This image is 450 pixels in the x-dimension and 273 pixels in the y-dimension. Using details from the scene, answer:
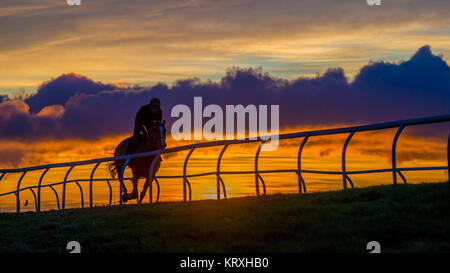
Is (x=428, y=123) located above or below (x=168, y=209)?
above

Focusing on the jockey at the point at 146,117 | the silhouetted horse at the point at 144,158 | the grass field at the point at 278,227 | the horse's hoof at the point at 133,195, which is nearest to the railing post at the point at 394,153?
the grass field at the point at 278,227

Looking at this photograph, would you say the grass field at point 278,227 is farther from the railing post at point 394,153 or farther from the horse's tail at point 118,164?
the horse's tail at point 118,164

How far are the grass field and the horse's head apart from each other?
6.99 m

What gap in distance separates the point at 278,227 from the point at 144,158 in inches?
473

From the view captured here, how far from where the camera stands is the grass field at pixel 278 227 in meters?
9.42

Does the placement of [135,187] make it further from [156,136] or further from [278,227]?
[278,227]

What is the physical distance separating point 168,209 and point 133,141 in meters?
8.67

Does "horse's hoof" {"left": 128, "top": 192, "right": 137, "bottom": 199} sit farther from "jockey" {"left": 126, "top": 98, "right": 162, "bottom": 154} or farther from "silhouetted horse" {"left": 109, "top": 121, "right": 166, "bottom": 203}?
"jockey" {"left": 126, "top": 98, "right": 162, "bottom": 154}

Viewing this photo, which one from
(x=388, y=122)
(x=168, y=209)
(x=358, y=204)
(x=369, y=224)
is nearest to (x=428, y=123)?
(x=388, y=122)

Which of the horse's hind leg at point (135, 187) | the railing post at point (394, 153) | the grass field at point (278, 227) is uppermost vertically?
the railing post at point (394, 153)

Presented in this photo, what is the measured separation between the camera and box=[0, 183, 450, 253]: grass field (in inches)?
371

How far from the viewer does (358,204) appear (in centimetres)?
1115

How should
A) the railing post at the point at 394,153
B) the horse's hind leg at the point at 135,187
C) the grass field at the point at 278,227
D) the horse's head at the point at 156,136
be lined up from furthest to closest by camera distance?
the horse's hind leg at the point at 135,187 → the horse's head at the point at 156,136 → the railing post at the point at 394,153 → the grass field at the point at 278,227
